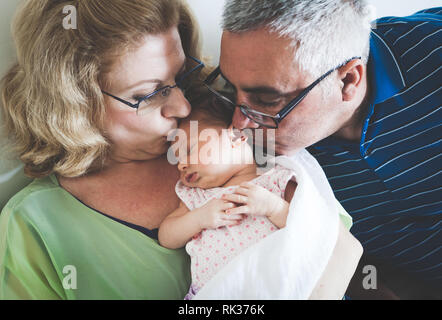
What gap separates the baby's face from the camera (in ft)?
3.93

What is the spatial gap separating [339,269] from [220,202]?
1.32 feet

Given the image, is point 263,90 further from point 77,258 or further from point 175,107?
point 77,258

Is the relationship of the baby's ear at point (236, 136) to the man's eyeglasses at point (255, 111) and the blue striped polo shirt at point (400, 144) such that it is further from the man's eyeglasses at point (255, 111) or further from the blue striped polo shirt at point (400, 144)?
the blue striped polo shirt at point (400, 144)

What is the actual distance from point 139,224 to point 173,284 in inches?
9.2

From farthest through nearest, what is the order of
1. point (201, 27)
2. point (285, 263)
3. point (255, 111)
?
point (201, 27) < point (255, 111) < point (285, 263)

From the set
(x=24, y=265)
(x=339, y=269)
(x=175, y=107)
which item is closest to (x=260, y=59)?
(x=175, y=107)

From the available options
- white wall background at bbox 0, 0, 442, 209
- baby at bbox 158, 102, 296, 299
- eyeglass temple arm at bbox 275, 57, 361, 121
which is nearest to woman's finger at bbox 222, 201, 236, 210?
baby at bbox 158, 102, 296, 299

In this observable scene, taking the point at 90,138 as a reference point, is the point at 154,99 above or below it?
above

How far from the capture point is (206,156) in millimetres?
1197

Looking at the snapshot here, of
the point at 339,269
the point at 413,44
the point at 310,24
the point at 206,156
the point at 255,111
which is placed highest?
the point at 310,24

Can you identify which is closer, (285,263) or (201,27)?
(285,263)

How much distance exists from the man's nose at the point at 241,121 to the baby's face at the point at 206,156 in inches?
1.8

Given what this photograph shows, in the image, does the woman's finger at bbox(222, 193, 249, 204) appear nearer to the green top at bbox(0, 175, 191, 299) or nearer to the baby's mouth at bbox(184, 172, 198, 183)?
the baby's mouth at bbox(184, 172, 198, 183)
